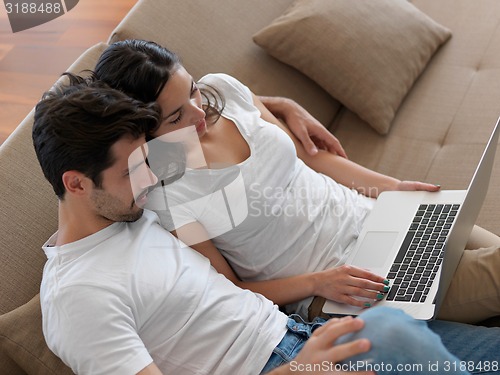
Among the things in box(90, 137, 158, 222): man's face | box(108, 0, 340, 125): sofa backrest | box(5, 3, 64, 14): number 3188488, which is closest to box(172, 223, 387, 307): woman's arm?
box(90, 137, 158, 222): man's face

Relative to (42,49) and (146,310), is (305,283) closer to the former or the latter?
(146,310)

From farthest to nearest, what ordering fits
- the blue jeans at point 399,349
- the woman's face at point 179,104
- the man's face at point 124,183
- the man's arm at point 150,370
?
1. the woman's face at point 179,104
2. the man's face at point 124,183
3. the man's arm at point 150,370
4. the blue jeans at point 399,349

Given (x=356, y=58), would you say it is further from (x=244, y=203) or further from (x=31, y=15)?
(x=31, y=15)

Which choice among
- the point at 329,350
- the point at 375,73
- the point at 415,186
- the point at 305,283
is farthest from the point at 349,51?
the point at 329,350

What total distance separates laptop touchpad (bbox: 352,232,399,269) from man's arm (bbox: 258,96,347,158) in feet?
1.07

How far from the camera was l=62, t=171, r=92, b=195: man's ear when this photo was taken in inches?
55.0

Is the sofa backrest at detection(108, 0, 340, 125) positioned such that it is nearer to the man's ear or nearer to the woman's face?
the woman's face

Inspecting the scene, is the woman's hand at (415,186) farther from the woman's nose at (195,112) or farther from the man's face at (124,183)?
the man's face at (124,183)

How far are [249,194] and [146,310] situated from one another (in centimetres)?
40

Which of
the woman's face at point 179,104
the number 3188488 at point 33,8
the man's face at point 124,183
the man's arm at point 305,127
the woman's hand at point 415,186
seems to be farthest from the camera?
the number 3188488 at point 33,8

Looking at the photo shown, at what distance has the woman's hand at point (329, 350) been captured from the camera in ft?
3.94

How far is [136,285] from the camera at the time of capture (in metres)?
1.42

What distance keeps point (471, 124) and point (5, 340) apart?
1444mm

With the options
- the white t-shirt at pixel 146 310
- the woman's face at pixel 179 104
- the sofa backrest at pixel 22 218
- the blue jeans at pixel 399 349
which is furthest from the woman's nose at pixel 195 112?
the blue jeans at pixel 399 349
